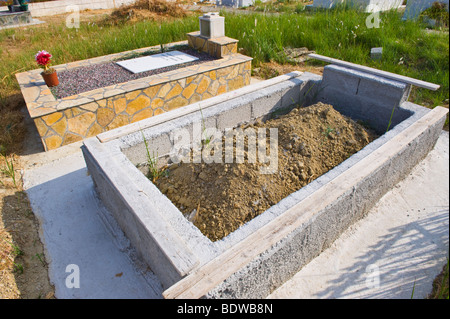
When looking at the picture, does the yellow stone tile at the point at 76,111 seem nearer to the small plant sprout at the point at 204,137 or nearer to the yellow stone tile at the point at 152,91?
the yellow stone tile at the point at 152,91

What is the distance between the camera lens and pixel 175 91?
4.49m

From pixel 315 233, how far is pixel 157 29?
6061 mm

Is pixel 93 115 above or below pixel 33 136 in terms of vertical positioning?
above

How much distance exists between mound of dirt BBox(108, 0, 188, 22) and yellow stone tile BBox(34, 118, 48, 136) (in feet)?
25.5

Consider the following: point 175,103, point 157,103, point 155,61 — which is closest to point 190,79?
point 175,103

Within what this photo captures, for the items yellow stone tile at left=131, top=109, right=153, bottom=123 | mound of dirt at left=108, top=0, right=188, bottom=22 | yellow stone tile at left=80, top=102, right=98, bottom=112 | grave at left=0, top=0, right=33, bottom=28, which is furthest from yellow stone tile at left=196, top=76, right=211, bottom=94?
grave at left=0, top=0, right=33, bottom=28

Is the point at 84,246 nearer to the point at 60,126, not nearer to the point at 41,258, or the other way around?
the point at 41,258

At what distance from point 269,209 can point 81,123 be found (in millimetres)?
2886

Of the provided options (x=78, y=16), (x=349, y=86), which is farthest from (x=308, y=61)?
(x=78, y=16)

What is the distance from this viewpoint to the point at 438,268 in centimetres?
227

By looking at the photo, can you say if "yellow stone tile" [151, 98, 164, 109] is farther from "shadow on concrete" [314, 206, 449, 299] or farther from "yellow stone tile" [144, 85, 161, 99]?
"shadow on concrete" [314, 206, 449, 299]
